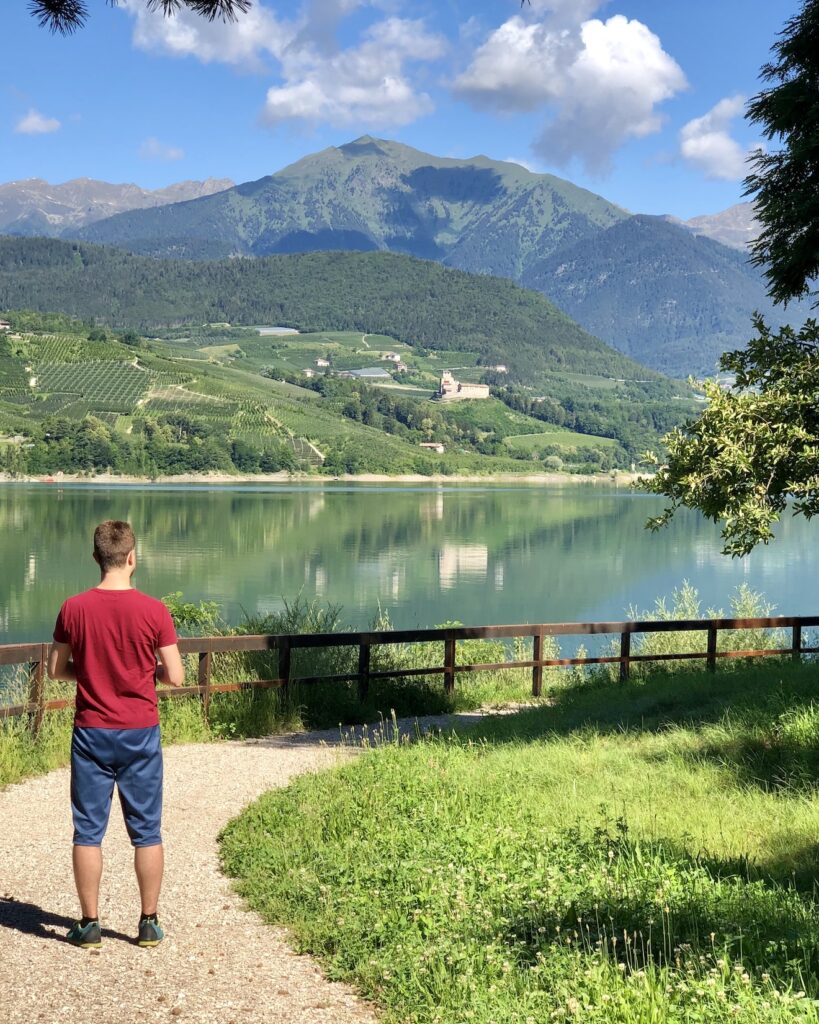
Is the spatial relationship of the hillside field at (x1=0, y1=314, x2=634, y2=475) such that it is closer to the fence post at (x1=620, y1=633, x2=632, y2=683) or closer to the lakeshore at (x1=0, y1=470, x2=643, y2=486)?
the lakeshore at (x1=0, y1=470, x2=643, y2=486)

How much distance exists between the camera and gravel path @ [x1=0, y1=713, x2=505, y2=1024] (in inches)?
173

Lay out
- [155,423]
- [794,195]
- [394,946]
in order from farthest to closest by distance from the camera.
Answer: [155,423]
[794,195]
[394,946]

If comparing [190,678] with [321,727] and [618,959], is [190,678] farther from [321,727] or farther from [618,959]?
[618,959]

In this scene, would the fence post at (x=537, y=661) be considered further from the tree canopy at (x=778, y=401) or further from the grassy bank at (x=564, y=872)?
the grassy bank at (x=564, y=872)

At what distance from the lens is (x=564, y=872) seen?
5.45 m

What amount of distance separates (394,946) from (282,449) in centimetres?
15850

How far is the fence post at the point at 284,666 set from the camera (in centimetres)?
1145

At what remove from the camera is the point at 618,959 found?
448cm

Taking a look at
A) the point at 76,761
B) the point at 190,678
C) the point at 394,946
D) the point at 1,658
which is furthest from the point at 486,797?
the point at 190,678

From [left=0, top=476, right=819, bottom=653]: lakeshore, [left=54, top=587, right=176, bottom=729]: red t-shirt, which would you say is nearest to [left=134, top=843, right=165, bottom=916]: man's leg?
[left=54, top=587, right=176, bottom=729]: red t-shirt

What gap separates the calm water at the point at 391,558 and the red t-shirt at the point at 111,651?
30826 mm

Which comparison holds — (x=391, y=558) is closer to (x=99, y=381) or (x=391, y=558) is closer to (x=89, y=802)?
A: (x=89, y=802)

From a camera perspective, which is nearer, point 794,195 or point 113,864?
point 113,864

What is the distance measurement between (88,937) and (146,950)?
266 mm
